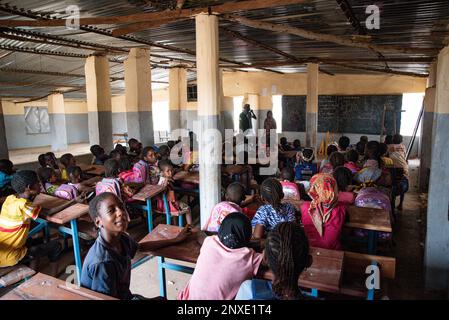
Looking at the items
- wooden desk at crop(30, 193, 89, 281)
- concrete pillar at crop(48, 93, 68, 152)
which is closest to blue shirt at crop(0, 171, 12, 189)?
wooden desk at crop(30, 193, 89, 281)

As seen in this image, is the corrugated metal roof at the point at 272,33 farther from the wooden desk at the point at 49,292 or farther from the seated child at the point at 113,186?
the wooden desk at the point at 49,292

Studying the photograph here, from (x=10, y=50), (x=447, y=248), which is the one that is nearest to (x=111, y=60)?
(x=10, y=50)

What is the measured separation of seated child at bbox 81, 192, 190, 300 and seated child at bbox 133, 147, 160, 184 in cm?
254

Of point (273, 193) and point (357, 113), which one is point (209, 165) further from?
point (357, 113)

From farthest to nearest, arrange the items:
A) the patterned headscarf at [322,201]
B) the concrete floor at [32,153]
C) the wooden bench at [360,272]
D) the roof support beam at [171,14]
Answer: the concrete floor at [32,153], the roof support beam at [171,14], the patterned headscarf at [322,201], the wooden bench at [360,272]

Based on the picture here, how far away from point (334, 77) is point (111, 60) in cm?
843

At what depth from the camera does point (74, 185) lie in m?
4.39

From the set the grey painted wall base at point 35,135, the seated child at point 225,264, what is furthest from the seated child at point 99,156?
the grey painted wall base at point 35,135

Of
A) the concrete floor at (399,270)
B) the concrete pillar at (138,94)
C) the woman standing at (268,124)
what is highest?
the concrete pillar at (138,94)

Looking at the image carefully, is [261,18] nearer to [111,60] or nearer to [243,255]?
[243,255]

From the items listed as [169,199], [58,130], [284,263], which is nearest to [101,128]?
[169,199]

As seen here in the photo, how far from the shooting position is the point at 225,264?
197cm

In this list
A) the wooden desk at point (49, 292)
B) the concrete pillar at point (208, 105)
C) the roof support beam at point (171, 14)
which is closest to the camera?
the wooden desk at point (49, 292)

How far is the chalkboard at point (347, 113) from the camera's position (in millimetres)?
12273
